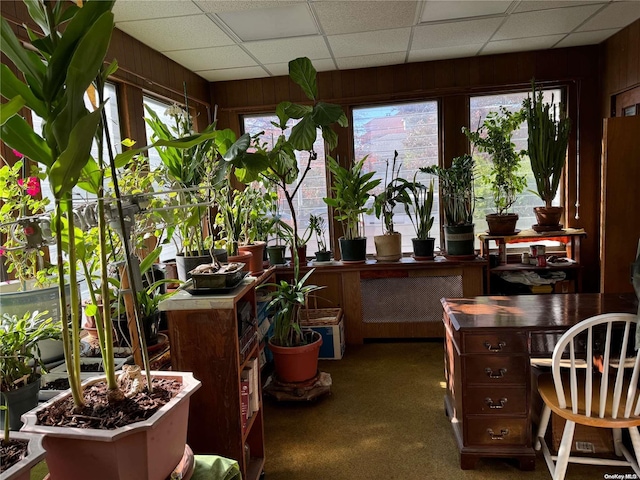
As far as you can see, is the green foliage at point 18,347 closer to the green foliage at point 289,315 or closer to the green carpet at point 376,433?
the green carpet at point 376,433

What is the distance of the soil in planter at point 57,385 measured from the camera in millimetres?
1503

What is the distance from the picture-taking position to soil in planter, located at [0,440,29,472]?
0.88 m

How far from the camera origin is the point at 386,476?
81.7 inches

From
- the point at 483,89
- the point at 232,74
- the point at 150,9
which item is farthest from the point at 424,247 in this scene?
the point at 150,9

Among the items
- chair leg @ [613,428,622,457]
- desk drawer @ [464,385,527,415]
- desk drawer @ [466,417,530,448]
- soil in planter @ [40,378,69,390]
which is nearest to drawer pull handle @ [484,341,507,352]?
desk drawer @ [464,385,527,415]

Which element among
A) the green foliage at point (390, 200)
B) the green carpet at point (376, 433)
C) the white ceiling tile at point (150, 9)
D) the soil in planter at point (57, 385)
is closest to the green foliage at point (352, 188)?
the green foliage at point (390, 200)

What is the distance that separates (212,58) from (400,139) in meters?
1.78

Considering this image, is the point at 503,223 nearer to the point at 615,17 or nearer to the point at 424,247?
the point at 424,247

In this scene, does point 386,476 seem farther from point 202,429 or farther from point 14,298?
point 14,298

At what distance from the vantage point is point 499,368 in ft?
6.61

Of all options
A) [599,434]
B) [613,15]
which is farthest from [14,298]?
[613,15]

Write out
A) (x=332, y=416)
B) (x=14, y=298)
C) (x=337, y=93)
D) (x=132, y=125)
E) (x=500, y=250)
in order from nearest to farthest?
(x=14, y=298)
(x=332, y=416)
(x=132, y=125)
(x=500, y=250)
(x=337, y=93)

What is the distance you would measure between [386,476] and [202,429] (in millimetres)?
929

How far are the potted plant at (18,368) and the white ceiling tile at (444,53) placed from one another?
3.31m
